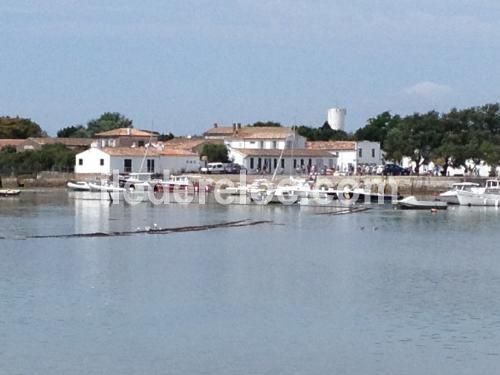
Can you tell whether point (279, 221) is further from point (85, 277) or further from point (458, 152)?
point (458, 152)

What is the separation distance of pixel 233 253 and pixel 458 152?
4769 cm

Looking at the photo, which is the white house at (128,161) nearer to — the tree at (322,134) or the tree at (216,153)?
the tree at (216,153)

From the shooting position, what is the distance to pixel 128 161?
89750mm

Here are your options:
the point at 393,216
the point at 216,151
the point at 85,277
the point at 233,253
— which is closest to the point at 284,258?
the point at 233,253

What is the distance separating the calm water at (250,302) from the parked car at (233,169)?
4242 centimetres

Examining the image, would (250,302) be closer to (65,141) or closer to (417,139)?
(417,139)

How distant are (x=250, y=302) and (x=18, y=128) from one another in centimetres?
9275

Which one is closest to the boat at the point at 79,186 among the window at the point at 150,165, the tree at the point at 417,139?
the window at the point at 150,165

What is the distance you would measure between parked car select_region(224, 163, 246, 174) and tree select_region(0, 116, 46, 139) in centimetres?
2958

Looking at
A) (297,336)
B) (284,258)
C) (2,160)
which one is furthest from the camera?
(2,160)

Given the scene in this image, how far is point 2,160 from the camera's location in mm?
93750

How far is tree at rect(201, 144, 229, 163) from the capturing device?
96.1 meters

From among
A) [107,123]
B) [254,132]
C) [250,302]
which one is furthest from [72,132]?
[250,302]

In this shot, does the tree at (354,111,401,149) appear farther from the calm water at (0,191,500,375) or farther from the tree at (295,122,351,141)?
the calm water at (0,191,500,375)
